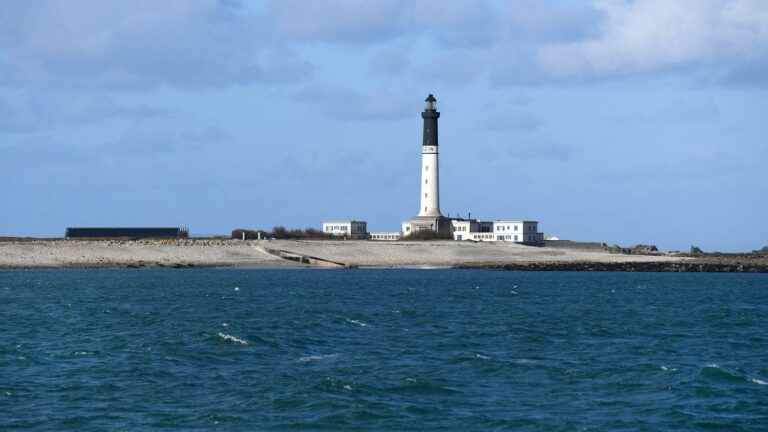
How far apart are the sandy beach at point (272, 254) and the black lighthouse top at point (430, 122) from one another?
13916 millimetres

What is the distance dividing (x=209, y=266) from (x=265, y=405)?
94.7m

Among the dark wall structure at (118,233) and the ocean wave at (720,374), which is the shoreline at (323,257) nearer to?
the dark wall structure at (118,233)

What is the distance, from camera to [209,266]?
12250 centimetres

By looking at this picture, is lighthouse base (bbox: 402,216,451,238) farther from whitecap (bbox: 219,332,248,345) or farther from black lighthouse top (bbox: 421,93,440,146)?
whitecap (bbox: 219,332,248,345)

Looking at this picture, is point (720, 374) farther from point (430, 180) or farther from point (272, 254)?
point (430, 180)

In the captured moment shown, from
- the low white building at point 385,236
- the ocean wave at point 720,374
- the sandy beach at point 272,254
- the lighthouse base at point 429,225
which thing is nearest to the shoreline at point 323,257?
the sandy beach at point 272,254

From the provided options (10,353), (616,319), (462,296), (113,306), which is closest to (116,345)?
(10,353)

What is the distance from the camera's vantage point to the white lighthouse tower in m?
144

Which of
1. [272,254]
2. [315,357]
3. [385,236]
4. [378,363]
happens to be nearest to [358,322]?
[315,357]

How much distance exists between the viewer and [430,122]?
144 m

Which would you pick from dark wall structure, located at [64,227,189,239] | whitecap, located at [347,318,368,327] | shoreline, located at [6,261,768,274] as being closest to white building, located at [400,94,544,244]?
shoreline, located at [6,261,768,274]

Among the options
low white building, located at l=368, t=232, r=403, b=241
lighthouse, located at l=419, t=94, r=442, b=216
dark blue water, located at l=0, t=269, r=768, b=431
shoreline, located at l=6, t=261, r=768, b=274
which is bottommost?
dark blue water, located at l=0, t=269, r=768, b=431

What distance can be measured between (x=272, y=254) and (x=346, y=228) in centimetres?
3176

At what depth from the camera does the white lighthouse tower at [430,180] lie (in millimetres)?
144500
